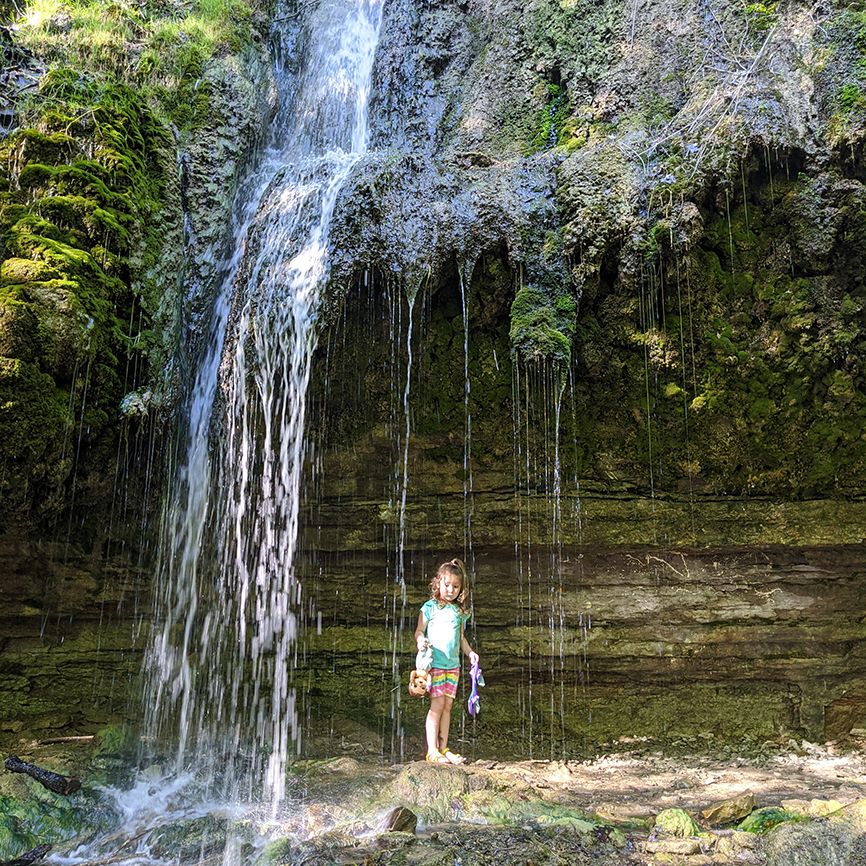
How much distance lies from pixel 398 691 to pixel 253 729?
1.56 m

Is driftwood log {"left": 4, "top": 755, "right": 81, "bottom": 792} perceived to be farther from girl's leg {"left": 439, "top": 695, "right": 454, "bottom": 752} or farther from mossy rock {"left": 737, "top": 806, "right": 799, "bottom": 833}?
mossy rock {"left": 737, "top": 806, "right": 799, "bottom": 833}

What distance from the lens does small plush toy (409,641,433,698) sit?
480 cm

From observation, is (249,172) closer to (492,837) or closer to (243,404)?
(243,404)

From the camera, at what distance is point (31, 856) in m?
4.34

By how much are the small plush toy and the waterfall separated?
1.59 meters

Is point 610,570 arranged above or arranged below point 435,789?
above

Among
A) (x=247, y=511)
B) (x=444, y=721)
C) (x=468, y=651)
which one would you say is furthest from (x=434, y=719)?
(x=247, y=511)

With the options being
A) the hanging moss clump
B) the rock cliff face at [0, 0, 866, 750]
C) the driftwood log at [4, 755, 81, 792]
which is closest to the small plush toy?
the rock cliff face at [0, 0, 866, 750]

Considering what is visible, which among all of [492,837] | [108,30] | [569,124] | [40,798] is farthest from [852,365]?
[108,30]

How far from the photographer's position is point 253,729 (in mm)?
7082

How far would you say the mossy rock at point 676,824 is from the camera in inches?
167

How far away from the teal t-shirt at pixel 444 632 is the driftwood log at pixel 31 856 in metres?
2.81

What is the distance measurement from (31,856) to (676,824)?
4136mm

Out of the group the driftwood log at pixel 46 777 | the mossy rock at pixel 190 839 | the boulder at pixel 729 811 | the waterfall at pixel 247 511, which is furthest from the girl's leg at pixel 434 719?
the driftwood log at pixel 46 777
